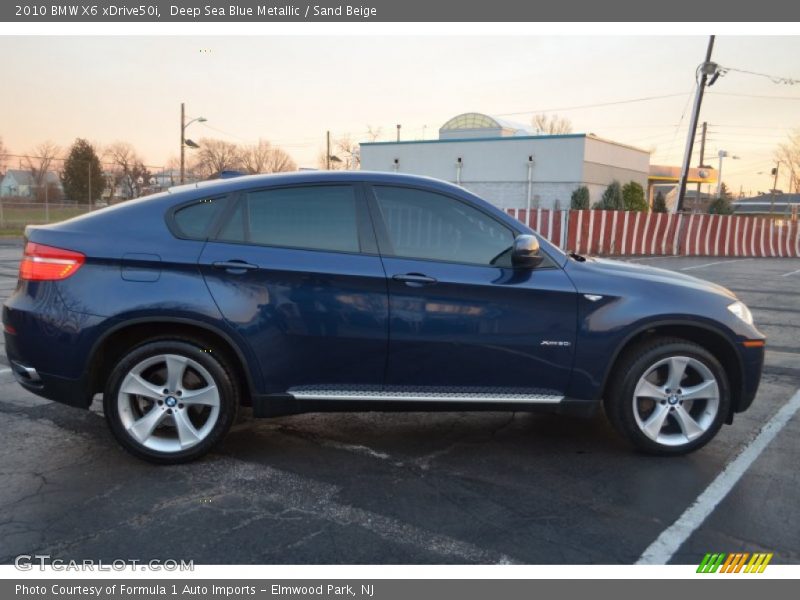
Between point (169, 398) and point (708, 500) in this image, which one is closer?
point (708, 500)

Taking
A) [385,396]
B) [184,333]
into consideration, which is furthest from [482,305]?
[184,333]

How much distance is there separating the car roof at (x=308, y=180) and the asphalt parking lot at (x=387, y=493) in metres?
1.66

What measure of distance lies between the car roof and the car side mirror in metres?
0.58

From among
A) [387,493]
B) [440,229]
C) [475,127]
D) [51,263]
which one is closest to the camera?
[387,493]

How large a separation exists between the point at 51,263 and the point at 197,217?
853 millimetres

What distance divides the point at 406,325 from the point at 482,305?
465 mm

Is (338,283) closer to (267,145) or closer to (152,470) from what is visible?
(152,470)

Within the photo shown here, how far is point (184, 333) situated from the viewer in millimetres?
3805

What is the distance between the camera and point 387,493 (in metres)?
3.53

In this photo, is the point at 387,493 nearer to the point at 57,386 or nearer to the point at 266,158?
the point at 57,386

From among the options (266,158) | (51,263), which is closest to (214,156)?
(266,158)

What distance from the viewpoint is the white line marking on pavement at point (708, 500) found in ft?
9.78

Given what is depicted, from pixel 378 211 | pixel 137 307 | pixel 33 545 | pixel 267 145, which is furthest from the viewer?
pixel 267 145

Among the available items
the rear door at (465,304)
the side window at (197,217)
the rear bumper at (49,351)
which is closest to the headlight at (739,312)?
the rear door at (465,304)
